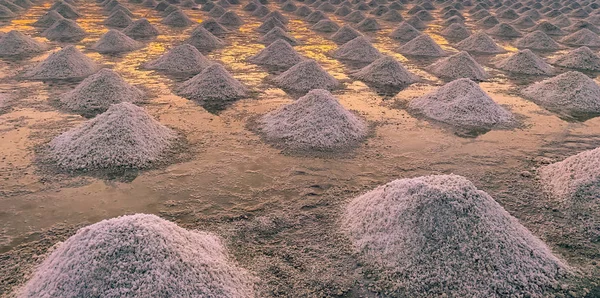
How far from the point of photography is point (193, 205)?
4.97 meters

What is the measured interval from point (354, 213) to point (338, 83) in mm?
5718

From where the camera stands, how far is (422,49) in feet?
43.9

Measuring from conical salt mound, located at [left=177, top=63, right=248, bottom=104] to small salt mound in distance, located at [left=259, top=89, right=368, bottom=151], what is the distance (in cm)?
143

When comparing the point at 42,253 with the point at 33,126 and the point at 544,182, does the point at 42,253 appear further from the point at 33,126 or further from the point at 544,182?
the point at 544,182

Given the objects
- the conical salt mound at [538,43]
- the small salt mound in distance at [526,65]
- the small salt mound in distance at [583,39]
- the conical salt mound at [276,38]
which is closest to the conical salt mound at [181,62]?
→ the conical salt mound at [276,38]

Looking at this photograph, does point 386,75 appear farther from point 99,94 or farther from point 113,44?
point 113,44

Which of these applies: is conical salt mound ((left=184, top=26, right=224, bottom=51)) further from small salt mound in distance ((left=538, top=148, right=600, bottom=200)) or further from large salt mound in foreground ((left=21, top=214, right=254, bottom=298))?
large salt mound in foreground ((left=21, top=214, right=254, bottom=298))

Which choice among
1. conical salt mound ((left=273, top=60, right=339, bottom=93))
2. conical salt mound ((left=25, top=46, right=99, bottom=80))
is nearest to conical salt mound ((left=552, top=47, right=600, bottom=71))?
conical salt mound ((left=273, top=60, right=339, bottom=93))

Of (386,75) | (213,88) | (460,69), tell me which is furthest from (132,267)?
(460,69)

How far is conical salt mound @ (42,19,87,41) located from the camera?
1377 centimetres

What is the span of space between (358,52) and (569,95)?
5.43 m

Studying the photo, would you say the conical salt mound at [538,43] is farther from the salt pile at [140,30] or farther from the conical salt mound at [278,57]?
the salt pile at [140,30]

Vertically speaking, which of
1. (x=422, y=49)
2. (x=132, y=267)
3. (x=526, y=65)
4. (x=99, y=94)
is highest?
(x=132, y=267)

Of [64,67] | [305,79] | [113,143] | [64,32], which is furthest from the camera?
[64,32]
